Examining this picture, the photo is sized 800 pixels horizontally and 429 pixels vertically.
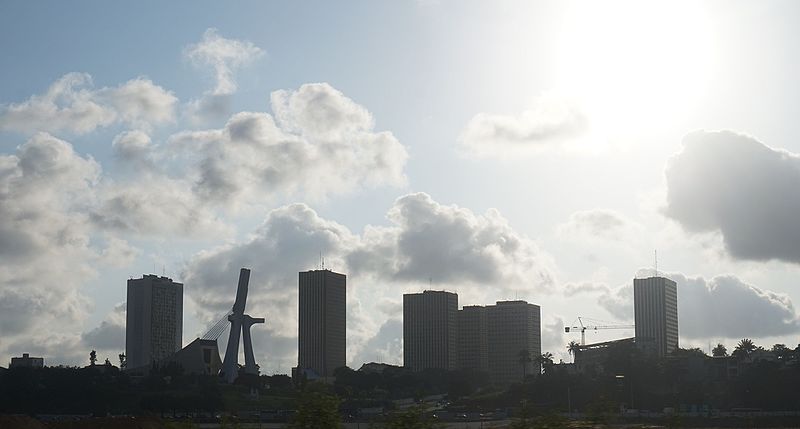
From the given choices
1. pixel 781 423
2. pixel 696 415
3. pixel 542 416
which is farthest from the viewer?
pixel 696 415

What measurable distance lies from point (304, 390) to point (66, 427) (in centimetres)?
8792

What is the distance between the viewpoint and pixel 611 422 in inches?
1825

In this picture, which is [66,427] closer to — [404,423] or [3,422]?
[3,422]

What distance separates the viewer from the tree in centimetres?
4341

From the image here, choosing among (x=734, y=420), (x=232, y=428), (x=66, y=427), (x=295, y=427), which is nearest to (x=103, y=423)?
(x=66, y=427)

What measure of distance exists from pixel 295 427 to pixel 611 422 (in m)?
15.0

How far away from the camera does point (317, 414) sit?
4353 cm

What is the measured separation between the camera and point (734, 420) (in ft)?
591

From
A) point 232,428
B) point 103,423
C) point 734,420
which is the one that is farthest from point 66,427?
point 734,420

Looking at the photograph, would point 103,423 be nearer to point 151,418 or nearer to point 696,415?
point 151,418

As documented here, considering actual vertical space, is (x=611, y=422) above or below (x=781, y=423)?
above

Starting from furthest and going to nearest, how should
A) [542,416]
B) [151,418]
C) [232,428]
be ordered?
1. [151,418]
2. [232,428]
3. [542,416]

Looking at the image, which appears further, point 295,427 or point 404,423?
point 295,427

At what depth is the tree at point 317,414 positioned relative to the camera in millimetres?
43406
